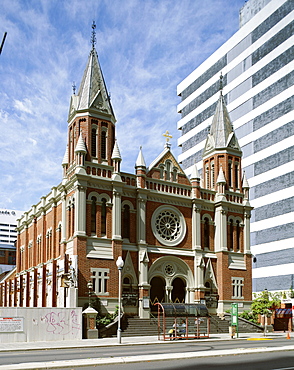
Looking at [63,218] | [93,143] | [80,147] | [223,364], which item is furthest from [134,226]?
[223,364]

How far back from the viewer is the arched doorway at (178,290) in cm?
4575

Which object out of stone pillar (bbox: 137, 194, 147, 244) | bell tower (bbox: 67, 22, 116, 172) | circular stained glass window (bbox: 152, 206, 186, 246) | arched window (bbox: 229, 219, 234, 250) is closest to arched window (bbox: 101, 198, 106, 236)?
stone pillar (bbox: 137, 194, 147, 244)

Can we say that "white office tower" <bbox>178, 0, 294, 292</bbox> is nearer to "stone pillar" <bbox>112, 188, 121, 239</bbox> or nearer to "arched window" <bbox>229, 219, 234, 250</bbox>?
"arched window" <bbox>229, 219, 234, 250</bbox>

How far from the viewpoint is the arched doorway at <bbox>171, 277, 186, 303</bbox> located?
45.8m

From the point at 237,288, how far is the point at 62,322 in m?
19.9

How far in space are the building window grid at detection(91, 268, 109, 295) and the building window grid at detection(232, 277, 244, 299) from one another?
43.5 feet

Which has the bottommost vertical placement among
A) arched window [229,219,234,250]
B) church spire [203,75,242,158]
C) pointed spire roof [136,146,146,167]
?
arched window [229,219,234,250]

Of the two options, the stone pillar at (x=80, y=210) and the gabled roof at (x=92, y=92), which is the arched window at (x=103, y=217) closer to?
the stone pillar at (x=80, y=210)

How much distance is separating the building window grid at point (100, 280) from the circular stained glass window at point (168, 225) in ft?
21.3

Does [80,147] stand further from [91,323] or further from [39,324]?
[39,324]

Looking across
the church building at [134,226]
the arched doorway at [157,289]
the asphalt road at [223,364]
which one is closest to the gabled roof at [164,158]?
the church building at [134,226]

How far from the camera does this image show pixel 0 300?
63.2m

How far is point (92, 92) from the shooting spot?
4316 cm

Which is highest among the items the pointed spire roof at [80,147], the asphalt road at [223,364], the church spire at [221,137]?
the church spire at [221,137]
